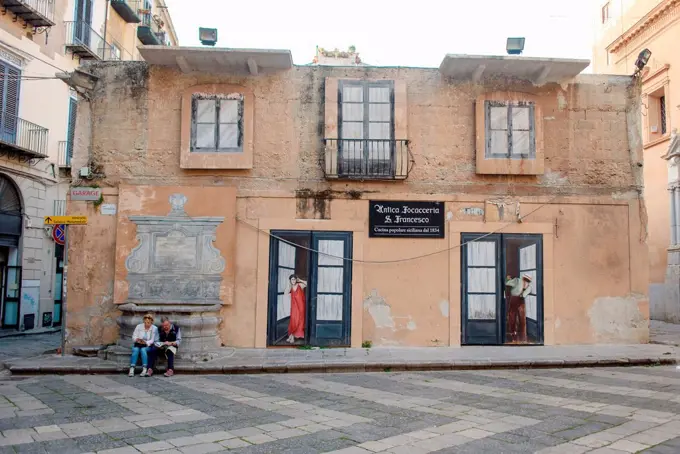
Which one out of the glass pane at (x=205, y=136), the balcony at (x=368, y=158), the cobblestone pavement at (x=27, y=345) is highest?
the glass pane at (x=205, y=136)

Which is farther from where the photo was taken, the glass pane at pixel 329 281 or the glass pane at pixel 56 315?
the glass pane at pixel 56 315

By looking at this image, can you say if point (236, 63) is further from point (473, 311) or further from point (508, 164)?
point (473, 311)

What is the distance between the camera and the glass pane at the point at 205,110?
13.1 m

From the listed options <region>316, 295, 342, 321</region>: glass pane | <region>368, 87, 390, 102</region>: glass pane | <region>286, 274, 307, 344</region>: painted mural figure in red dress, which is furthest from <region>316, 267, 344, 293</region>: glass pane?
<region>368, 87, 390, 102</region>: glass pane

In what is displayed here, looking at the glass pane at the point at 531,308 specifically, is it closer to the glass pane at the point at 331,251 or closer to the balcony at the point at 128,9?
the glass pane at the point at 331,251

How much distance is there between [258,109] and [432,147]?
12.9 ft

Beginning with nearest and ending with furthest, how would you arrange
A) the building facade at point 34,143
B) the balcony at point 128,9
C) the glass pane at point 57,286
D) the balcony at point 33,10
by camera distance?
the balcony at point 33,10 < the building facade at point 34,143 < the glass pane at point 57,286 < the balcony at point 128,9

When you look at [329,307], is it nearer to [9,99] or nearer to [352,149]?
[352,149]

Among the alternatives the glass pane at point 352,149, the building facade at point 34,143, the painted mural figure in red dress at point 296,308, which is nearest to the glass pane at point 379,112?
the glass pane at point 352,149

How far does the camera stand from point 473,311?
43.1ft

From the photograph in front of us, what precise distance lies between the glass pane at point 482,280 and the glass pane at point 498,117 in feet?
10.5

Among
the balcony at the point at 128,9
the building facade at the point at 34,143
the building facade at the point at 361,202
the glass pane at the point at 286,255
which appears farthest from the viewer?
the balcony at the point at 128,9

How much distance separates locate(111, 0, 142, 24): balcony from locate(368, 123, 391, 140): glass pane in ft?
53.1

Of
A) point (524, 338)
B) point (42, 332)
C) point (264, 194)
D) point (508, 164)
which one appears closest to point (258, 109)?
point (264, 194)
